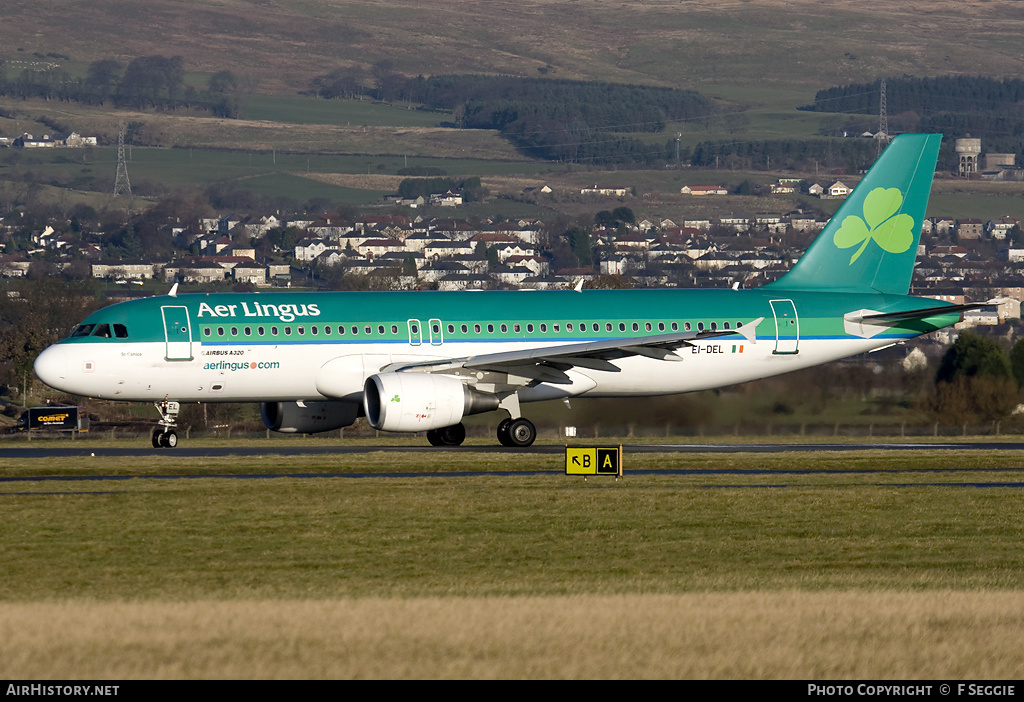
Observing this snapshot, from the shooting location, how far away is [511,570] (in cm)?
2097

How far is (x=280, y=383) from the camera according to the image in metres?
40.6

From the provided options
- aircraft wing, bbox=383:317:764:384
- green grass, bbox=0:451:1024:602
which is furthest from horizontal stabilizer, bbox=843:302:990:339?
green grass, bbox=0:451:1024:602

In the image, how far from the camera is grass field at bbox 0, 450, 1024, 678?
14.6 metres

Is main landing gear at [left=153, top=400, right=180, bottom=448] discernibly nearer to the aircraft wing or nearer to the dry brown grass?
the aircraft wing

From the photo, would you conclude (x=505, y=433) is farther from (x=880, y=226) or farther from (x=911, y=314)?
(x=880, y=226)

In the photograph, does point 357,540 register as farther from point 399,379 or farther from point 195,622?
point 399,379

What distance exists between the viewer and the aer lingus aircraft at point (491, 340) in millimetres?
39531

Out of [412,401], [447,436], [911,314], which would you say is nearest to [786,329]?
[911,314]

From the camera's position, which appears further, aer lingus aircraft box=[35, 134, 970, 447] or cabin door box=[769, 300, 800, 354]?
cabin door box=[769, 300, 800, 354]

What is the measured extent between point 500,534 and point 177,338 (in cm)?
1792

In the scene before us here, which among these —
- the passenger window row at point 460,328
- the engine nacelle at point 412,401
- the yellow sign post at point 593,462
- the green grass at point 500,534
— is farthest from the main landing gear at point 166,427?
the yellow sign post at point 593,462

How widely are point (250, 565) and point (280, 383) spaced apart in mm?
19424

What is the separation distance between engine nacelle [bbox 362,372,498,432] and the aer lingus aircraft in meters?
0.04

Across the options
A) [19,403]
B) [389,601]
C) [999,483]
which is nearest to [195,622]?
[389,601]
